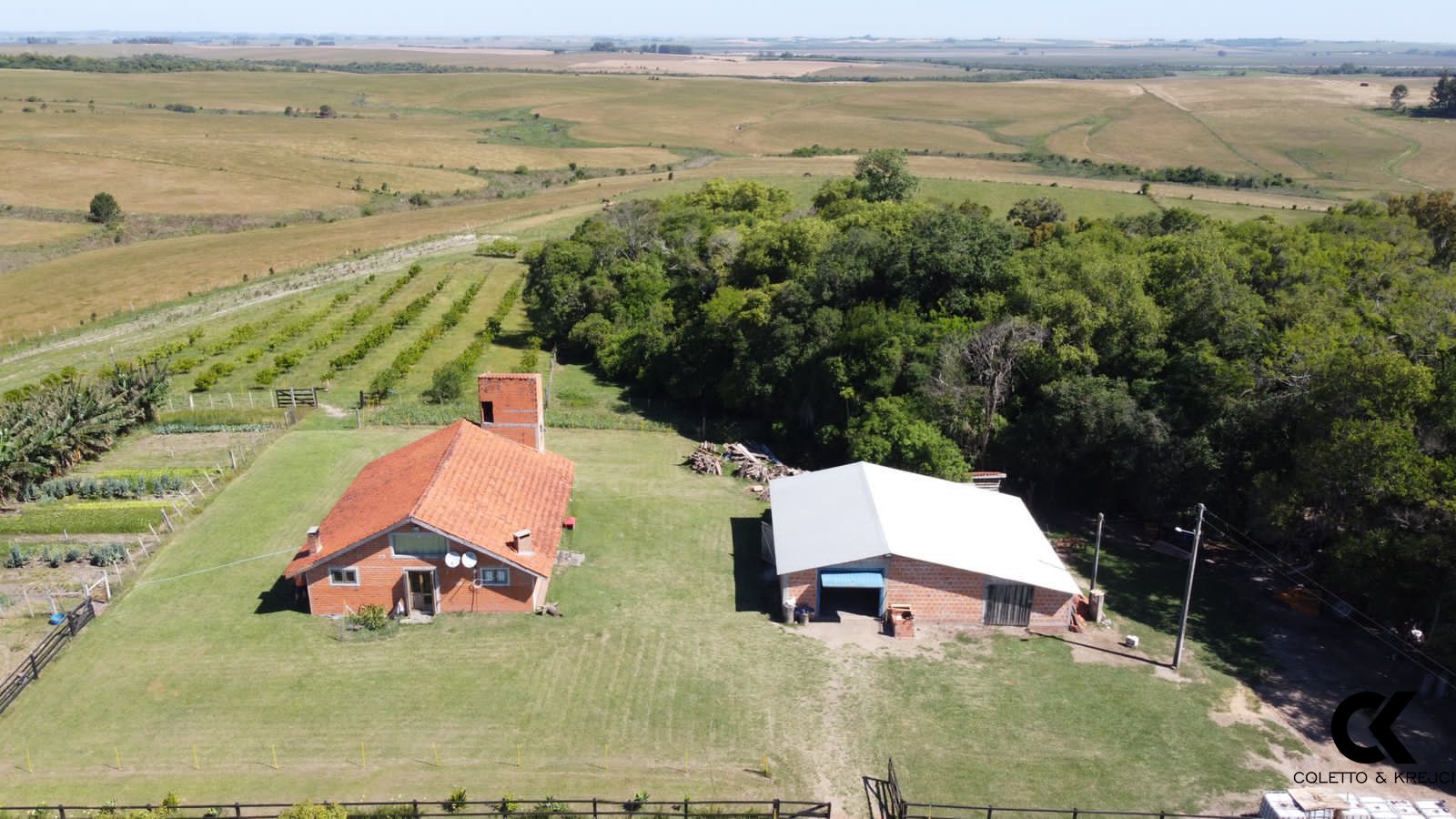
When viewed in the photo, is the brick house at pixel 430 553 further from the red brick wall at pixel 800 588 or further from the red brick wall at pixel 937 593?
the red brick wall at pixel 937 593

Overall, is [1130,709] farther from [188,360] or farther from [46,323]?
[46,323]

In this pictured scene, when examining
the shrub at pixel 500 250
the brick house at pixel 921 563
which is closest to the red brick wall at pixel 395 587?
the brick house at pixel 921 563

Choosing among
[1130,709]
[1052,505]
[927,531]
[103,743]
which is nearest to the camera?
[103,743]

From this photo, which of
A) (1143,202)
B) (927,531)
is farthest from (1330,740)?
(1143,202)

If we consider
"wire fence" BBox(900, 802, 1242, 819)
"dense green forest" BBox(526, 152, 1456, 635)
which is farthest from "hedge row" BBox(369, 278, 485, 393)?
"wire fence" BBox(900, 802, 1242, 819)

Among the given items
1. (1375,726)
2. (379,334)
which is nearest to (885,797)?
(1375,726)

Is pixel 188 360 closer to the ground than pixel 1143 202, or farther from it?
closer to the ground

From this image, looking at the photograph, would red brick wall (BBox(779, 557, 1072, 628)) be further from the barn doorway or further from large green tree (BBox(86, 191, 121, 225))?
large green tree (BBox(86, 191, 121, 225))
